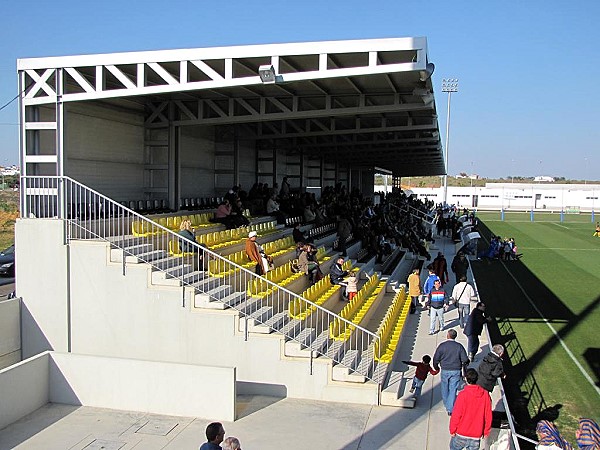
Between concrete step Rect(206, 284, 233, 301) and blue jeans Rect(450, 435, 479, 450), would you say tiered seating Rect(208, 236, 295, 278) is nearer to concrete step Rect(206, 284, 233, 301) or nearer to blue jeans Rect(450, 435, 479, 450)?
concrete step Rect(206, 284, 233, 301)

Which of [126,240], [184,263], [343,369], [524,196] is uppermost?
[524,196]

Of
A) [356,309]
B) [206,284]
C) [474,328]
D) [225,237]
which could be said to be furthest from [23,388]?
[474,328]

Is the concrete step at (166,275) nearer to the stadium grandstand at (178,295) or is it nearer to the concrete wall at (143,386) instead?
the stadium grandstand at (178,295)

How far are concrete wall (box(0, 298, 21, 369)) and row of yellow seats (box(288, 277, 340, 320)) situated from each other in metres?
4.88

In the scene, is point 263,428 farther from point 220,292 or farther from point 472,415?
point 220,292

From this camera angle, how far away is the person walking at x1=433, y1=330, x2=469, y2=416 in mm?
8109

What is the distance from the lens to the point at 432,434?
779cm

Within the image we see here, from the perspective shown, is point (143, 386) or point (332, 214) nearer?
point (143, 386)

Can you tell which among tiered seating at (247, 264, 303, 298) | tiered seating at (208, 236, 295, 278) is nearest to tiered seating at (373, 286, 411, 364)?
tiered seating at (247, 264, 303, 298)

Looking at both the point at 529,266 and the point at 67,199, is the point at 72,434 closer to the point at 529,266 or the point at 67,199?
the point at 67,199

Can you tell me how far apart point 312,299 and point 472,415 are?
6.15 metres

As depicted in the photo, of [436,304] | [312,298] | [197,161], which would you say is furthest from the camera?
[197,161]

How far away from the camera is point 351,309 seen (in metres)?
12.4

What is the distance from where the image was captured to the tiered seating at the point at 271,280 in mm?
10812
